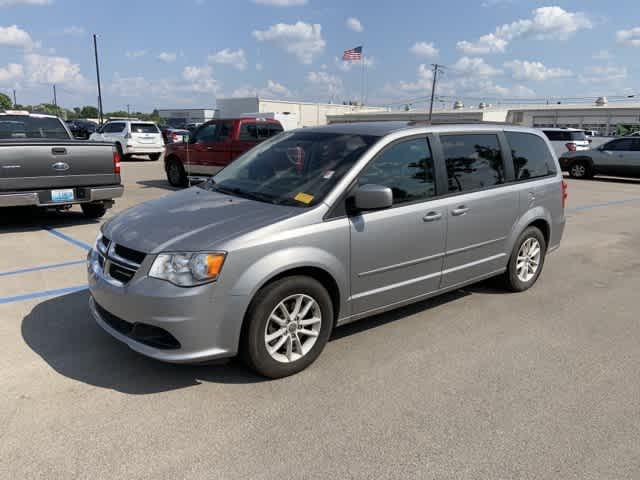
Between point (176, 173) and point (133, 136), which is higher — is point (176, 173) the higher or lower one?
the lower one

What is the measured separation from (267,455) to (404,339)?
6.07ft

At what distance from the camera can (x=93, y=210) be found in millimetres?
9375

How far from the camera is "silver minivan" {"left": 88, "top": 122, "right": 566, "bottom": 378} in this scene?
10.9 feet

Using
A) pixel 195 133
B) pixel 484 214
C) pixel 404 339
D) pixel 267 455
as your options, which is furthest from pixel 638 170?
pixel 267 455

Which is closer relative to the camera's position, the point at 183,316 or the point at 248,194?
the point at 183,316

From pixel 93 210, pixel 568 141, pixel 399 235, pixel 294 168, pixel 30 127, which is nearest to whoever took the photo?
pixel 399 235

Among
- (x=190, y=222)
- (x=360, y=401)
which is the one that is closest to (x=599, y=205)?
(x=360, y=401)

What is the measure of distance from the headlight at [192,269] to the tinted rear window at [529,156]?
3433 millimetres

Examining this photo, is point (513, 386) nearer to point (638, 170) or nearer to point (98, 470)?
point (98, 470)

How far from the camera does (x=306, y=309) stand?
12.1 ft

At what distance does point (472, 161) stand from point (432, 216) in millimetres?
884

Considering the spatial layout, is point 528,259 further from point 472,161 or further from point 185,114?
point 185,114

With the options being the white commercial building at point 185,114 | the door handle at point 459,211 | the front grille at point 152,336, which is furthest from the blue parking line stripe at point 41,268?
the white commercial building at point 185,114

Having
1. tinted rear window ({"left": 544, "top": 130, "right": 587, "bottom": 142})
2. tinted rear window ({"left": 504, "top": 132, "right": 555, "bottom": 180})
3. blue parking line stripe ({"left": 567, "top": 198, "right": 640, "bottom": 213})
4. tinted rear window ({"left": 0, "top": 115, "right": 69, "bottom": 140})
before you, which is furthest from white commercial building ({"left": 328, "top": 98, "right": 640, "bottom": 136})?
tinted rear window ({"left": 504, "top": 132, "right": 555, "bottom": 180})
